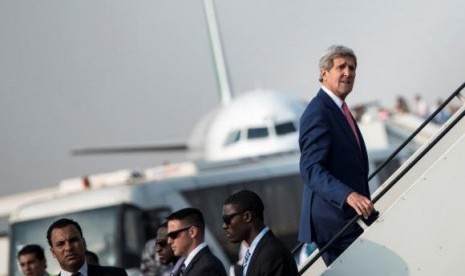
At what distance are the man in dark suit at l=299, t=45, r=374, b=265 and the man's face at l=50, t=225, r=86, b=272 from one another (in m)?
1.21

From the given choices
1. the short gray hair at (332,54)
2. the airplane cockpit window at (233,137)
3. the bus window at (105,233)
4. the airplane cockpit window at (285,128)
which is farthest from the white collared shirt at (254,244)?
the airplane cockpit window at (233,137)

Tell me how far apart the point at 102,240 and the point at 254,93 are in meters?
19.9

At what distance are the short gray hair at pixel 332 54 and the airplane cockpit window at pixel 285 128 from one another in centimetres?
3483

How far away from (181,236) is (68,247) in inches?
24.2

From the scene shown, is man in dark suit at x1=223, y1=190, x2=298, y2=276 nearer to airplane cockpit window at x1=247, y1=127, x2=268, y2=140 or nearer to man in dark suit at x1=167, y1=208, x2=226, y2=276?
man in dark suit at x1=167, y1=208, x2=226, y2=276

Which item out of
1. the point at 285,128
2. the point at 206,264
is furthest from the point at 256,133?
the point at 206,264

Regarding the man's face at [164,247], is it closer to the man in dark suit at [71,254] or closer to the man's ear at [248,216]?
the man in dark suit at [71,254]

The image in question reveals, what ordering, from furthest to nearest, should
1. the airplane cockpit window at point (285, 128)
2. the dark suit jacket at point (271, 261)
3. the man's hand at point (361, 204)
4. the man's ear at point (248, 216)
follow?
the airplane cockpit window at point (285, 128) → the man's ear at point (248, 216) → the man's hand at point (361, 204) → the dark suit jacket at point (271, 261)

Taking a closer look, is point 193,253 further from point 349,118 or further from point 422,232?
point 422,232

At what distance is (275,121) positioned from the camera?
42.7m

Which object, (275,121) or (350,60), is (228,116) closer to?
(275,121)

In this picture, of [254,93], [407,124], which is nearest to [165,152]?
[254,93]

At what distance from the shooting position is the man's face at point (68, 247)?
775 centimetres

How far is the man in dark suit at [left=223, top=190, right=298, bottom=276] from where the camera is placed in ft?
23.0
